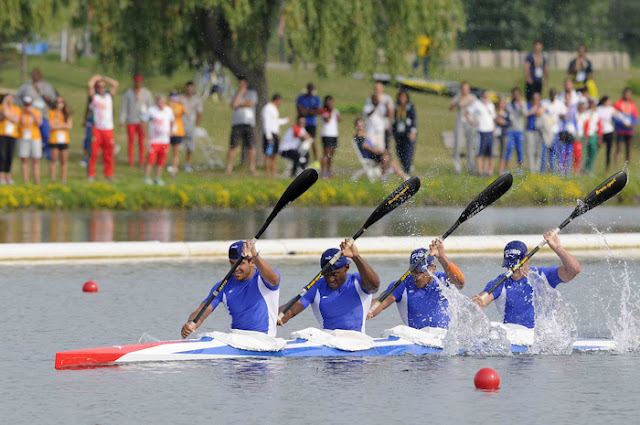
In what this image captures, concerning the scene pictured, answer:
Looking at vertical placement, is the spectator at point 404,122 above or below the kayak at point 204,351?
above

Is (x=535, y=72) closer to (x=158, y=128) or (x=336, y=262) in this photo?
(x=158, y=128)

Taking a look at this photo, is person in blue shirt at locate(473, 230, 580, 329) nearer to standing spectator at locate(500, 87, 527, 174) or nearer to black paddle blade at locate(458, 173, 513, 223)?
black paddle blade at locate(458, 173, 513, 223)

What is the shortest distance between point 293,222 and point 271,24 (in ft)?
25.2

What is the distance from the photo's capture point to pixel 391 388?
35.2 ft

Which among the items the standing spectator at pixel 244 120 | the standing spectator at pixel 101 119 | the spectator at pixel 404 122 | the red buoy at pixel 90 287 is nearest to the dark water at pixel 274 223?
the spectator at pixel 404 122

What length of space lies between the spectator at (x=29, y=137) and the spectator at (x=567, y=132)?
10.1m

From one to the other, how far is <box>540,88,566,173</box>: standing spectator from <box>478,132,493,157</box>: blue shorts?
1.32 m

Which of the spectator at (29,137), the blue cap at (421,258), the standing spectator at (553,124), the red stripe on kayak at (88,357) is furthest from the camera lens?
the standing spectator at (553,124)

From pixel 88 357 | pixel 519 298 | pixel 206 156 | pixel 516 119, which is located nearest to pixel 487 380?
pixel 519 298

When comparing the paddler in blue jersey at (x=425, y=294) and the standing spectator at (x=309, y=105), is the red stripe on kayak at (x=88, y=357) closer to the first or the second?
the paddler in blue jersey at (x=425, y=294)

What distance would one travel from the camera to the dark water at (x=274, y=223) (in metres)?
20.2

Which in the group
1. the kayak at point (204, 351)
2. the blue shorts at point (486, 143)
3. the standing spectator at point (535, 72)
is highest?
the standing spectator at point (535, 72)

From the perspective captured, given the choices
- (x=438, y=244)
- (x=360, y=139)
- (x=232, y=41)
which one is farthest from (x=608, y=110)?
(x=438, y=244)

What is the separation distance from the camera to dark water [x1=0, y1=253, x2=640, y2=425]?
9812 millimetres
